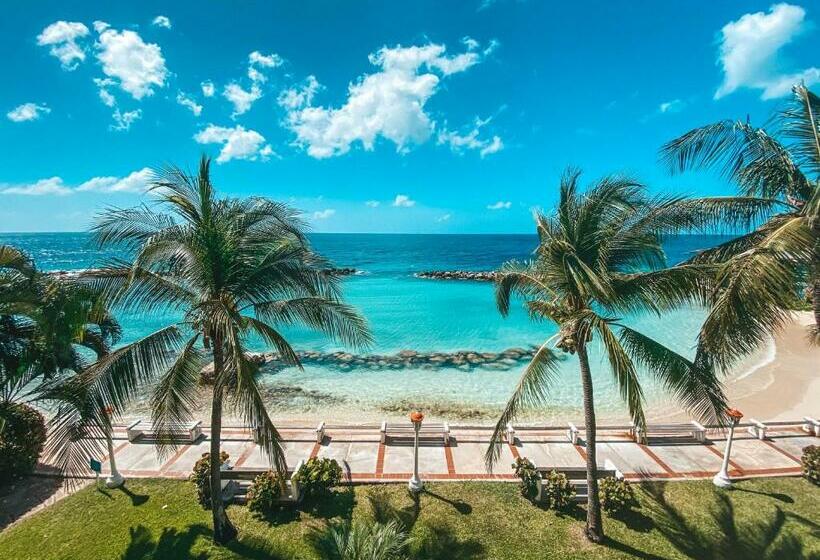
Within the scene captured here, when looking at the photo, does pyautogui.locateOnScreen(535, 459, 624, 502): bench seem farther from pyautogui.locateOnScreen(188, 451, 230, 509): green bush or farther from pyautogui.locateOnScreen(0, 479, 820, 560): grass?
pyautogui.locateOnScreen(188, 451, 230, 509): green bush

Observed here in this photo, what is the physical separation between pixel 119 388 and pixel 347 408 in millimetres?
11890

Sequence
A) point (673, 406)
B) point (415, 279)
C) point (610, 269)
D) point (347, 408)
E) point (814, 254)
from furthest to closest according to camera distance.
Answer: point (415, 279) → point (347, 408) → point (673, 406) → point (610, 269) → point (814, 254)

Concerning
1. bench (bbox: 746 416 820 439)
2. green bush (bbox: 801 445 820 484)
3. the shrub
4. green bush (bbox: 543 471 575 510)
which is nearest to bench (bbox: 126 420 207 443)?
the shrub

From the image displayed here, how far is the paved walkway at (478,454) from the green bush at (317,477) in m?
0.82

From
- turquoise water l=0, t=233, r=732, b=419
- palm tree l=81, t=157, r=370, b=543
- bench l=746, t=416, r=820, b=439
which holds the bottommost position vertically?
turquoise water l=0, t=233, r=732, b=419

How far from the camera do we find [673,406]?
1648 centimetres

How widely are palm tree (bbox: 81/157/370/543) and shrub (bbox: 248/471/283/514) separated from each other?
2.44 feet

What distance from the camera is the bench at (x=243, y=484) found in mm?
9453

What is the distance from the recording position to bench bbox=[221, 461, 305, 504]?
9453mm

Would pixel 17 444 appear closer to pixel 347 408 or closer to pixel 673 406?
pixel 347 408


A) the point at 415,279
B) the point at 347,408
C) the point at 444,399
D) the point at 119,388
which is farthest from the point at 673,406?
the point at 415,279

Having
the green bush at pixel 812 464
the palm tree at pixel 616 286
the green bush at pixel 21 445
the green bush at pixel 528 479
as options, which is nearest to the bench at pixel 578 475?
the green bush at pixel 528 479

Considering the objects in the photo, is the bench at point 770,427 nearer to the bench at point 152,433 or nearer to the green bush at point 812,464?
the green bush at point 812,464

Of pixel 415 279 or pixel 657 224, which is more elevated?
pixel 657 224
